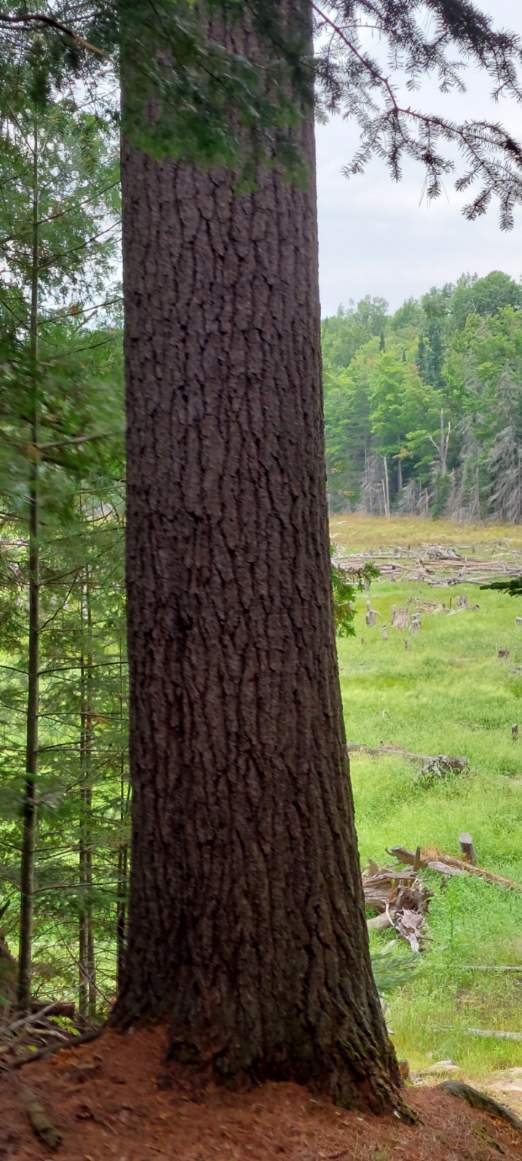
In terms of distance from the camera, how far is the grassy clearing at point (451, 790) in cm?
848

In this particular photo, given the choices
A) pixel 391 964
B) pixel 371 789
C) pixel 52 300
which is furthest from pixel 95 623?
pixel 371 789

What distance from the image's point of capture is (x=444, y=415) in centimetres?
5544

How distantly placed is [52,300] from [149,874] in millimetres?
3869

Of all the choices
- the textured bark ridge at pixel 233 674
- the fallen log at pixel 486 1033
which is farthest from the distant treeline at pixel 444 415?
the textured bark ridge at pixel 233 674

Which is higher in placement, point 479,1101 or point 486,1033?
point 479,1101

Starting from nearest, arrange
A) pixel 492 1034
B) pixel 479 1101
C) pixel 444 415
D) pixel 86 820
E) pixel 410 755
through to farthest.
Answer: pixel 479 1101 → pixel 86 820 → pixel 492 1034 → pixel 410 755 → pixel 444 415

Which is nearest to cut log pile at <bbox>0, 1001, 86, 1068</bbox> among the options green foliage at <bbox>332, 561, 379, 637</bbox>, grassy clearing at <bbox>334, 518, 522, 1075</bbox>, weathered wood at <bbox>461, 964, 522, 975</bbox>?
green foliage at <bbox>332, 561, 379, 637</bbox>

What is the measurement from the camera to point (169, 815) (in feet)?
8.77

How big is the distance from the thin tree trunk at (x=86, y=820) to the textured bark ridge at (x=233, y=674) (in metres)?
2.54

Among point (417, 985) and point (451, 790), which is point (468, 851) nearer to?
point (451, 790)

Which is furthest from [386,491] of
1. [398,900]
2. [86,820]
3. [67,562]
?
[86,820]

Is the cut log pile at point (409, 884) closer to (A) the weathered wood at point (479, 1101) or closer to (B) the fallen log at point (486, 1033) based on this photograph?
(B) the fallen log at point (486, 1033)

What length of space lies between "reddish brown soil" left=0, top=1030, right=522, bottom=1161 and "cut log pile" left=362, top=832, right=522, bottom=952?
313 inches

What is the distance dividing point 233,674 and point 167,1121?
1.18 metres
